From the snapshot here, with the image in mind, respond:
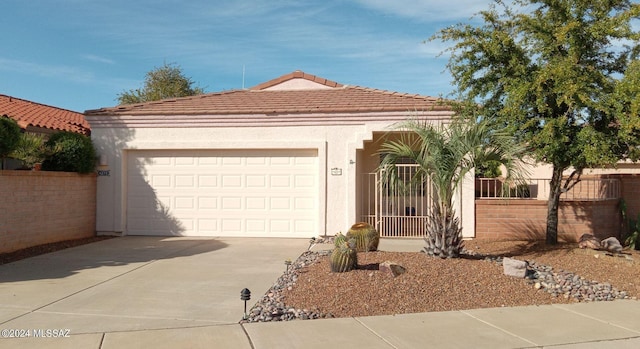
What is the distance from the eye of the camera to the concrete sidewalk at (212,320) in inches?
226

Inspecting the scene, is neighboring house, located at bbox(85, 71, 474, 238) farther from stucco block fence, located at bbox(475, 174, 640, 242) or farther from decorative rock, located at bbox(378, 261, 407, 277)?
decorative rock, located at bbox(378, 261, 407, 277)

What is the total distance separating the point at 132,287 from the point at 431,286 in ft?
15.2

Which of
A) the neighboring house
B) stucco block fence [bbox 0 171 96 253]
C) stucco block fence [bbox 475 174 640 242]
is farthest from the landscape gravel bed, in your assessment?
stucco block fence [bbox 0 171 96 253]

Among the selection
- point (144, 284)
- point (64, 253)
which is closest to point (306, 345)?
point (144, 284)

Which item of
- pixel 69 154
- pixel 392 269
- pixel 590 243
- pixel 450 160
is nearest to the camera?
pixel 392 269

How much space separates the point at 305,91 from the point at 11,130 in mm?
8245

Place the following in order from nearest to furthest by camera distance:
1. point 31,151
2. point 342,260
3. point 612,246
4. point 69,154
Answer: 1. point 342,260
2. point 612,246
3. point 31,151
4. point 69,154

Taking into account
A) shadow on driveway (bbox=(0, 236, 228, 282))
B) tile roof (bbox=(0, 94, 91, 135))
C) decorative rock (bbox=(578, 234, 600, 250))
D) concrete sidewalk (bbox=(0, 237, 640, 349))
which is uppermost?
tile roof (bbox=(0, 94, 91, 135))

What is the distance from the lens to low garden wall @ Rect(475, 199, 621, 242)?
13125 millimetres

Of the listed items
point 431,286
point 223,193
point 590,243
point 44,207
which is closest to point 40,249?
point 44,207

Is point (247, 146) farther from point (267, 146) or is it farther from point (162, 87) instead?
point (162, 87)

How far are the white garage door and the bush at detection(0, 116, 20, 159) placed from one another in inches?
157

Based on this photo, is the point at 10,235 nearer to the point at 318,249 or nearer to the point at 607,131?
the point at 318,249

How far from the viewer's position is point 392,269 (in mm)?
8312
